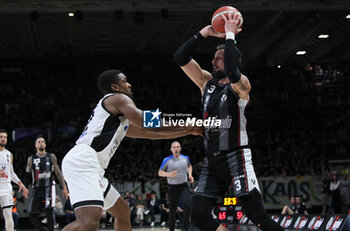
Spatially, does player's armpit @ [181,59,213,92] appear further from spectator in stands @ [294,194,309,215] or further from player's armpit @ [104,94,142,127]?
spectator in stands @ [294,194,309,215]

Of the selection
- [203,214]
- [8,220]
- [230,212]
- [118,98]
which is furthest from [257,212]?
[230,212]

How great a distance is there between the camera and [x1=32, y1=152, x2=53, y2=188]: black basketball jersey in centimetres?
1152

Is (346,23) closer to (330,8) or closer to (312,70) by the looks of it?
(330,8)

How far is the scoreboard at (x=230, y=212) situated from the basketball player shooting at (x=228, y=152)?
10.2m

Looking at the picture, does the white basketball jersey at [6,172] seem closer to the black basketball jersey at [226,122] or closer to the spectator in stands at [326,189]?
the black basketball jersey at [226,122]

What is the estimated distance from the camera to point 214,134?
16.5ft

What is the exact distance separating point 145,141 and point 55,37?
21.5 ft

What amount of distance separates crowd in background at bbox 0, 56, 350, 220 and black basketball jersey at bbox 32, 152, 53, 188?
10.7 metres

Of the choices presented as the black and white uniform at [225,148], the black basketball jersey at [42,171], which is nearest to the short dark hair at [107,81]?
the black and white uniform at [225,148]

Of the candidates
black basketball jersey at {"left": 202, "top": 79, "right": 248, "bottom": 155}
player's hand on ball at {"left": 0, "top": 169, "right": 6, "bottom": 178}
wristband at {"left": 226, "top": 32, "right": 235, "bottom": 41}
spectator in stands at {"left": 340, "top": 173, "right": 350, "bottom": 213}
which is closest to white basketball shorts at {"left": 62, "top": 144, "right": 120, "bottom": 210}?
black basketball jersey at {"left": 202, "top": 79, "right": 248, "bottom": 155}

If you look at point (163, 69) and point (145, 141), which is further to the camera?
point (163, 69)

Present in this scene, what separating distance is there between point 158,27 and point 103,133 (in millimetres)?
18929

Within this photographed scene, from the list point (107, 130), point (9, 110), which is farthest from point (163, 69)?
point (107, 130)

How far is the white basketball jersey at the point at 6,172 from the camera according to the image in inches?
414
